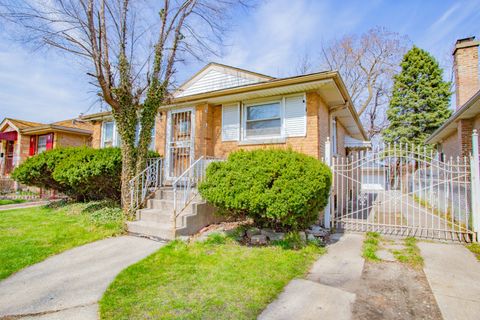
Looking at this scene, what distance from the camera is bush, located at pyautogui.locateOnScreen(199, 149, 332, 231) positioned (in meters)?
4.51

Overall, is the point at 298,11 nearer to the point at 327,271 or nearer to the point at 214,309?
the point at 327,271

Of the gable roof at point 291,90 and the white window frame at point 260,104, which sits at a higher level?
the gable roof at point 291,90

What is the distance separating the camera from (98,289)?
10.8 ft

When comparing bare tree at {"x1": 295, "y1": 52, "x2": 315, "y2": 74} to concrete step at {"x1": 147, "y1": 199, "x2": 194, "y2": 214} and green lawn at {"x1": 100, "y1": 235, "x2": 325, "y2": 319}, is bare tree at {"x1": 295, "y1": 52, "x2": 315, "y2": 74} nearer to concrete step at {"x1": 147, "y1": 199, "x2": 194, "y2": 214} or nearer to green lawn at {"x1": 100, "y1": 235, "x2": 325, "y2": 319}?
concrete step at {"x1": 147, "y1": 199, "x2": 194, "y2": 214}

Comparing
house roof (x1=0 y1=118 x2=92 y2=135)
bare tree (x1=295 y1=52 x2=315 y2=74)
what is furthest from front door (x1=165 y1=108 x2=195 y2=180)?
bare tree (x1=295 y1=52 x2=315 y2=74)

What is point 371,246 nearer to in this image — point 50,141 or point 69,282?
point 69,282

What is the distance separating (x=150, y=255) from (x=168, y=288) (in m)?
1.38

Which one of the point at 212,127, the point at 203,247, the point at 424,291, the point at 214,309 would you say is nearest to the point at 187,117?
the point at 212,127

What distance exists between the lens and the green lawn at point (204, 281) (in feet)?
9.16

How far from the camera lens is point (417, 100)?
19328 mm

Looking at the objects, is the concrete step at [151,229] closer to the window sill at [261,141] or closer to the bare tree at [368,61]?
the window sill at [261,141]

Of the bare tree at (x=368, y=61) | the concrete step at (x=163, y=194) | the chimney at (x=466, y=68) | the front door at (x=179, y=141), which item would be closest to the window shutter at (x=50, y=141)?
the front door at (x=179, y=141)

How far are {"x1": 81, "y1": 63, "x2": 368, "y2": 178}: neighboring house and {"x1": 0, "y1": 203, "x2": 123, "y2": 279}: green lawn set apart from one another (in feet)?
9.56

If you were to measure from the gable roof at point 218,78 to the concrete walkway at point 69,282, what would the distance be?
745 centimetres
